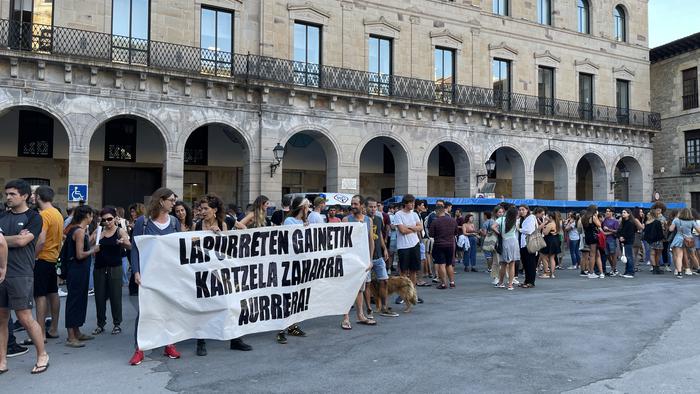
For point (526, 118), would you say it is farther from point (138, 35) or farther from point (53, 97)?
point (53, 97)

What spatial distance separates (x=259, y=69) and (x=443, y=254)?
37.6 ft

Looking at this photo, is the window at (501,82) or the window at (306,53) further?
the window at (501,82)

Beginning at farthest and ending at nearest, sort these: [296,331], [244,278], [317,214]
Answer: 1. [317,214]
2. [296,331]
3. [244,278]

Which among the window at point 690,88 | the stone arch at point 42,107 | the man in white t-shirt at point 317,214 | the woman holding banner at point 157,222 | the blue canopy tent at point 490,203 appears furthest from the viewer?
the window at point 690,88

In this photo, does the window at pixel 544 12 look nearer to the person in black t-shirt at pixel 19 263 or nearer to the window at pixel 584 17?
the window at pixel 584 17

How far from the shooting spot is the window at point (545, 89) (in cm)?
2641

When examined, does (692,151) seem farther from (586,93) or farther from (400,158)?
(400,158)

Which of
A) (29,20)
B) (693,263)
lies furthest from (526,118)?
(29,20)

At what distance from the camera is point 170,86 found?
58.9 ft

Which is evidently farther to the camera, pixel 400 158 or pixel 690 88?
pixel 690 88

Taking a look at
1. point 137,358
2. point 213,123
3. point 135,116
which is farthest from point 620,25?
point 137,358

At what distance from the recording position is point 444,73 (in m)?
23.9

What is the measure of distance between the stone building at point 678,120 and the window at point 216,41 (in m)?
26.7

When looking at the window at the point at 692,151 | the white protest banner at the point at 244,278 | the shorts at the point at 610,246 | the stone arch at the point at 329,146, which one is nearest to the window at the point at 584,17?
the window at the point at 692,151
